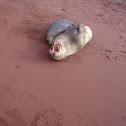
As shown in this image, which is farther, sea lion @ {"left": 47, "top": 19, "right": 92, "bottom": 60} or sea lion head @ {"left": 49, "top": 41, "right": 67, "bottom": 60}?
sea lion @ {"left": 47, "top": 19, "right": 92, "bottom": 60}

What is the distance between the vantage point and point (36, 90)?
262cm

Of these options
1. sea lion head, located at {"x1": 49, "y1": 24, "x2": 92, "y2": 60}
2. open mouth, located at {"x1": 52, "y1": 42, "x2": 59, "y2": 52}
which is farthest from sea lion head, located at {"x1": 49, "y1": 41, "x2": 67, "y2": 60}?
sea lion head, located at {"x1": 49, "y1": 24, "x2": 92, "y2": 60}

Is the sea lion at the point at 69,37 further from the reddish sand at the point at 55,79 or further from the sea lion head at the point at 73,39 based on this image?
the reddish sand at the point at 55,79

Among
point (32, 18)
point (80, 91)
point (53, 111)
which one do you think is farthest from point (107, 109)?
point (32, 18)

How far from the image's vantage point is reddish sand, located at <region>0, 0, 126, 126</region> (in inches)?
92.4

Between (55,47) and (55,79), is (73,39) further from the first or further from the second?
(55,79)

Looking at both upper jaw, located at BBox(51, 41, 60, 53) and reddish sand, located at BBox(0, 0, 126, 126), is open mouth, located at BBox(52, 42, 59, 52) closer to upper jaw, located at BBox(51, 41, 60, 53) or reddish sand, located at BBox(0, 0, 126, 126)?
upper jaw, located at BBox(51, 41, 60, 53)

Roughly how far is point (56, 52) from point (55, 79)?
0.71 metres

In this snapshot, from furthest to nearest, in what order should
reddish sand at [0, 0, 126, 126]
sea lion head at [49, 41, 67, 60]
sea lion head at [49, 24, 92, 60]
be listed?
1. sea lion head at [49, 24, 92, 60]
2. sea lion head at [49, 41, 67, 60]
3. reddish sand at [0, 0, 126, 126]

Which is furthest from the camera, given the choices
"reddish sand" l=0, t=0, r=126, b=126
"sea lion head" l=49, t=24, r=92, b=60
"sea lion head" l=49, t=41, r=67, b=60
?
"sea lion head" l=49, t=24, r=92, b=60

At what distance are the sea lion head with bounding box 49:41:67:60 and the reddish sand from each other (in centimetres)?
18

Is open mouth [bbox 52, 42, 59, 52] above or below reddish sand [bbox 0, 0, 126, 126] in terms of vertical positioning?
above

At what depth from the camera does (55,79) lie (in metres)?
2.94

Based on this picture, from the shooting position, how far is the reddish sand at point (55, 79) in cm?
235
